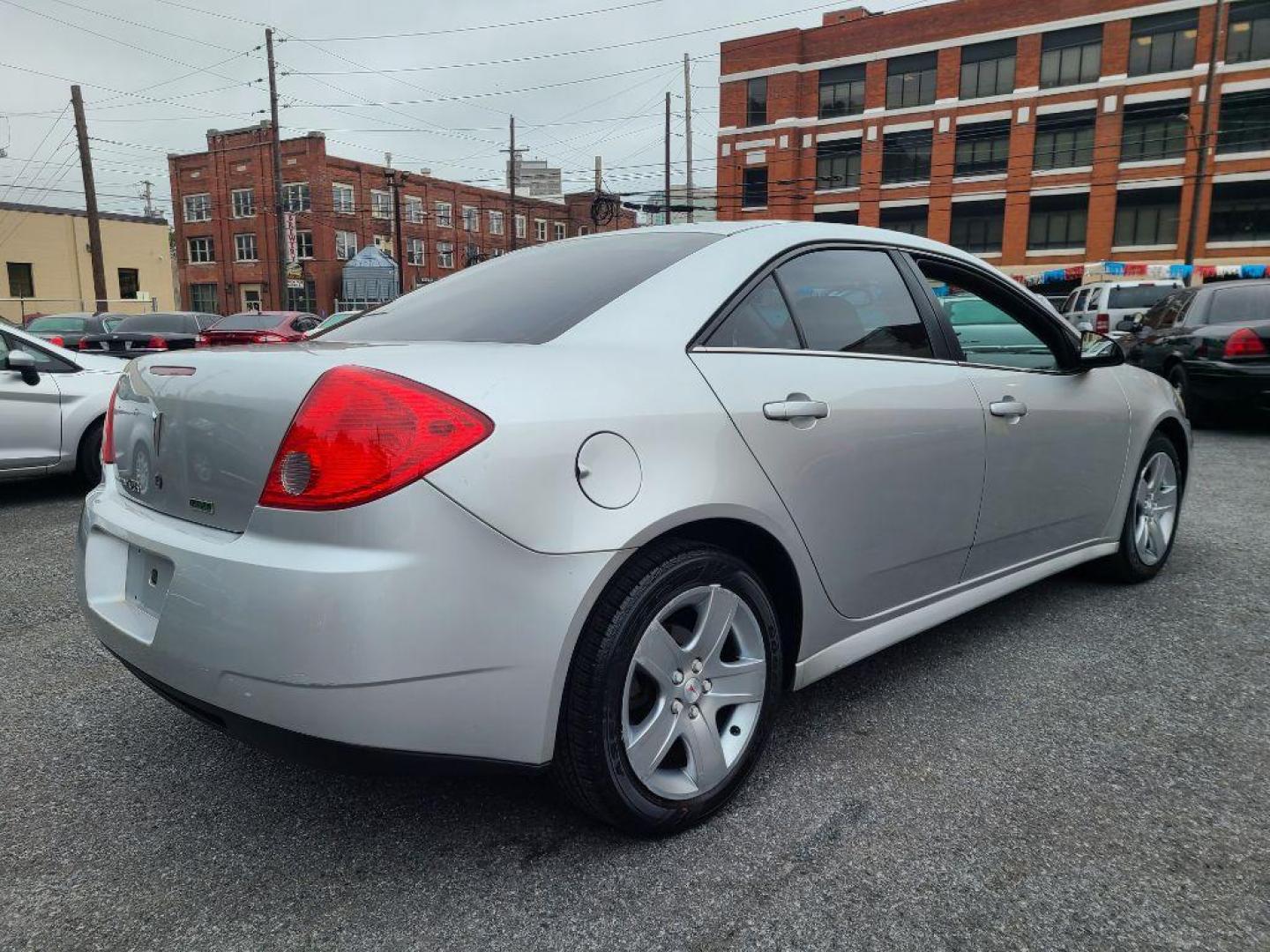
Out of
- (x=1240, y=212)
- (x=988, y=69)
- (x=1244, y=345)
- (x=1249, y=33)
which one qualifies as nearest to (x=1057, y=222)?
(x=1240, y=212)

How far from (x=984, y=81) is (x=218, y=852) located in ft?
155

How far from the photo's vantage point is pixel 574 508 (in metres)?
1.85

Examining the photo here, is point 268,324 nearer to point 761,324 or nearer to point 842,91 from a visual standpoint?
point 761,324

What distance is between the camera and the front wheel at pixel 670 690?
1919 mm

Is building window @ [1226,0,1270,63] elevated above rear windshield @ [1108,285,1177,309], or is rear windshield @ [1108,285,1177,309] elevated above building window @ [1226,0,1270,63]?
building window @ [1226,0,1270,63]

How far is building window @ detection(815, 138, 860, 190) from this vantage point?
4512cm

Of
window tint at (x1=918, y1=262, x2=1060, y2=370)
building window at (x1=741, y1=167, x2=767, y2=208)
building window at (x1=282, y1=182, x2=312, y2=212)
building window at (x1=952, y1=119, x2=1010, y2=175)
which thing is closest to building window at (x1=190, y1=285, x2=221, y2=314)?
building window at (x1=282, y1=182, x2=312, y2=212)

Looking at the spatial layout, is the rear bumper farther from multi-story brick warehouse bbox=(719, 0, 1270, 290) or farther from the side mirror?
multi-story brick warehouse bbox=(719, 0, 1270, 290)

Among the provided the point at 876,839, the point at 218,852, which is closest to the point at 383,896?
the point at 218,852

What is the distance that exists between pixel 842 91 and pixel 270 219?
31147 mm

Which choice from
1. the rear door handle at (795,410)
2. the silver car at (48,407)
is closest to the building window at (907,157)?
the silver car at (48,407)

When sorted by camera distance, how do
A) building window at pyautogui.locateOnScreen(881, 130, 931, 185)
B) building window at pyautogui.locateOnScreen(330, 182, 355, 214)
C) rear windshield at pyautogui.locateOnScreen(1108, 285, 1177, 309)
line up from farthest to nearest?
1. building window at pyautogui.locateOnScreen(330, 182, 355, 214)
2. building window at pyautogui.locateOnScreen(881, 130, 931, 185)
3. rear windshield at pyautogui.locateOnScreen(1108, 285, 1177, 309)

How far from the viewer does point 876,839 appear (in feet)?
6.98

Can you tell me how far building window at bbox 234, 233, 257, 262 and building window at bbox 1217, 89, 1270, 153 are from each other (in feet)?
154
